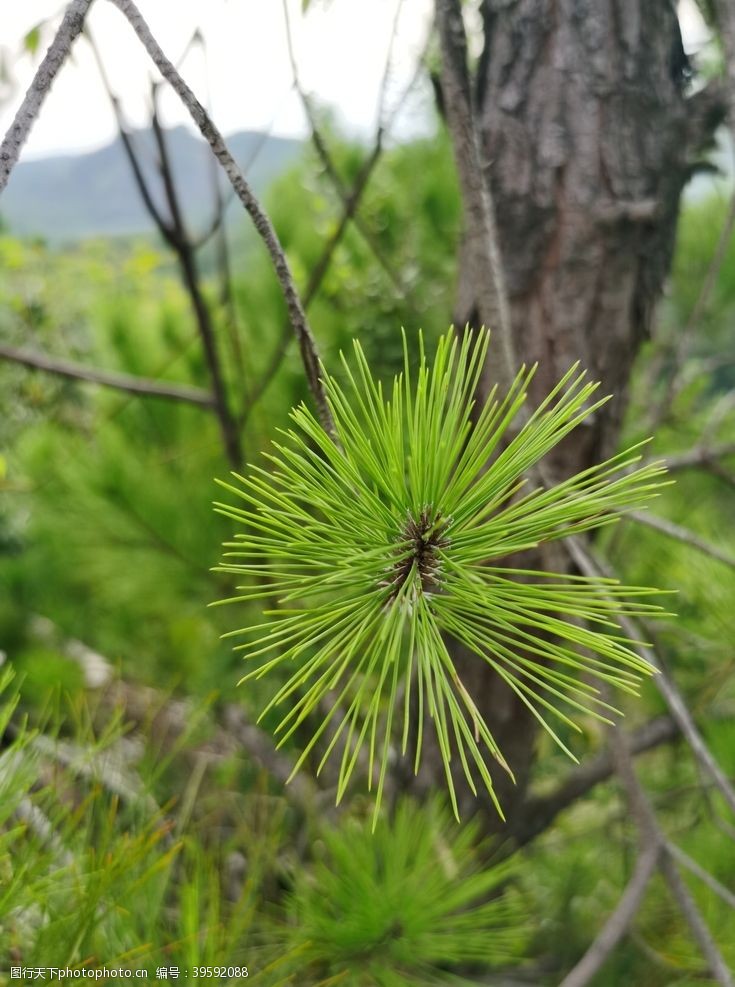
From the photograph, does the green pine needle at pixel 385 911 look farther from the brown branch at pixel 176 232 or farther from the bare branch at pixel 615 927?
the brown branch at pixel 176 232

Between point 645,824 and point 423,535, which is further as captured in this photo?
Result: point 645,824

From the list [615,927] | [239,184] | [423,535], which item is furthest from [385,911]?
[239,184]

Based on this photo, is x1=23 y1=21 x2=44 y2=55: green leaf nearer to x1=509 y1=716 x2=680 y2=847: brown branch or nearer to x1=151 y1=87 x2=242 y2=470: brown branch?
x1=151 y1=87 x2=242 y2=470: brown branch

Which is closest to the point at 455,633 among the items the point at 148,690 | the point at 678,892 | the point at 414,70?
the point at 678,892

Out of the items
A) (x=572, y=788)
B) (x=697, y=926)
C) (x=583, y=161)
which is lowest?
(x=572, y=788)

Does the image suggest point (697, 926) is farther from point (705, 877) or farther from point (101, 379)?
point (101, 379)

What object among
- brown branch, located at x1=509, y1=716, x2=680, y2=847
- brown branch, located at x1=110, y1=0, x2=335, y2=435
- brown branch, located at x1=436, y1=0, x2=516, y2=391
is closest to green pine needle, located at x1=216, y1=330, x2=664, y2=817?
brown branch, located at x1=110, y1=0, x2=335, y2=435

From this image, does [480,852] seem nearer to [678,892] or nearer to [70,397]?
[678,892]
